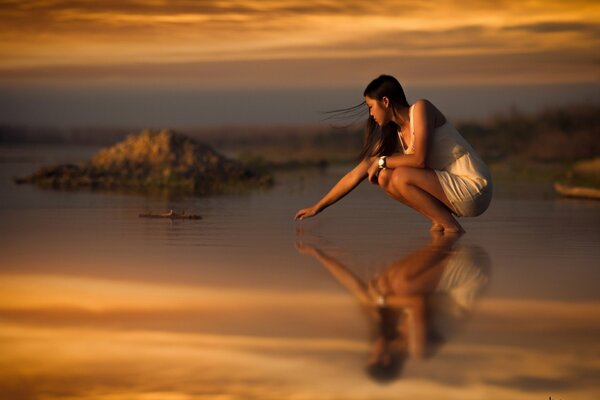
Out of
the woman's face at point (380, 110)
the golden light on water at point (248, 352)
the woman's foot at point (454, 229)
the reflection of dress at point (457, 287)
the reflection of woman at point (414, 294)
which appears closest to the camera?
the golden light on water at point (248, 352)

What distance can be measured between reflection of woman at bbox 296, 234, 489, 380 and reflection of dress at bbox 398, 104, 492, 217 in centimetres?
48

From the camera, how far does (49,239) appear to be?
251 inches

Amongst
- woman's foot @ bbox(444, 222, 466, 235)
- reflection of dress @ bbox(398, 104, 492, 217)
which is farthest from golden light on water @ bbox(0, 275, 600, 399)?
woman's foot @ bbox(444, 222, 466, 235)

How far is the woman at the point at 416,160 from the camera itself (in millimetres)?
6320

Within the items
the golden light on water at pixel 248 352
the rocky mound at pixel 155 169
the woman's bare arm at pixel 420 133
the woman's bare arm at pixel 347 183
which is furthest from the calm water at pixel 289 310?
the rocky mound at pixel 155 169

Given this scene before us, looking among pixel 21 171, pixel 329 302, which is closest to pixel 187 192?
pixel 21 171

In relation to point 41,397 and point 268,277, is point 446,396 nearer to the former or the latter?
point 41,397

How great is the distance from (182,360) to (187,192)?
26.2 feet

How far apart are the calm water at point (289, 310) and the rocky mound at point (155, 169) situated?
15.0ft

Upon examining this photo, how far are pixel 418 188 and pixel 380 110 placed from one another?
518 mm

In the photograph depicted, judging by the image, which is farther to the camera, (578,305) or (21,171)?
(21,171)

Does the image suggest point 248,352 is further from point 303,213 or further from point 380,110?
point 303,213

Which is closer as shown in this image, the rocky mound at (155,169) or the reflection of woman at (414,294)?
the reflection of woman at (414,294)

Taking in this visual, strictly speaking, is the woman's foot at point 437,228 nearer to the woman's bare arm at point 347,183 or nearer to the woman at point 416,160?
the woman at point 416,160
